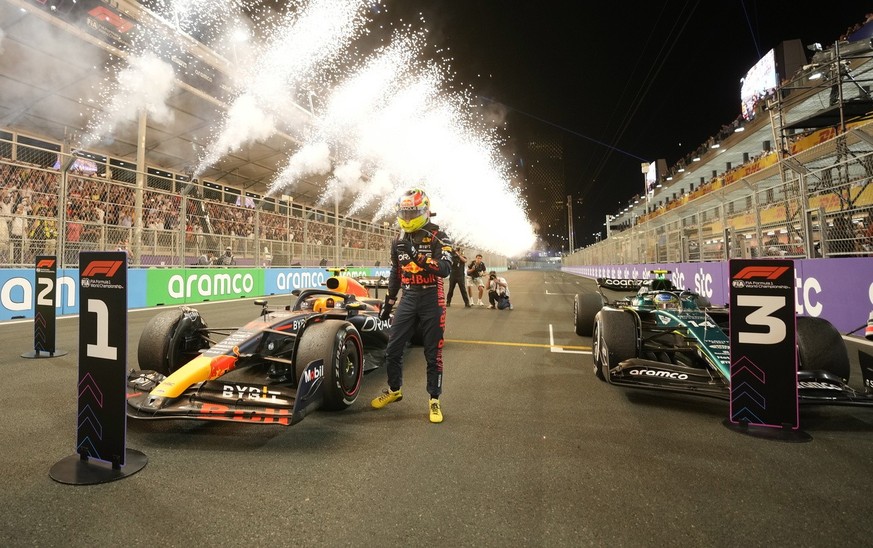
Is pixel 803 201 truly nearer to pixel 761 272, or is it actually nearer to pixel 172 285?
pixel 761 272

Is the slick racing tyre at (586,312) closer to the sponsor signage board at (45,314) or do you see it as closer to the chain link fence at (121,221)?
the sponsor signage board at (45,314)

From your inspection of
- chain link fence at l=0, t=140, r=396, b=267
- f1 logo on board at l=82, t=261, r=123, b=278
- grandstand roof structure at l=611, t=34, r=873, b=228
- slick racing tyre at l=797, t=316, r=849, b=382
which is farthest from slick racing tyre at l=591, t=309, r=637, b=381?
chain link fence at l=0, t=140, r=396, b=267

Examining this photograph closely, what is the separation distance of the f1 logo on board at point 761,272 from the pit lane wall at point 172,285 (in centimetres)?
425

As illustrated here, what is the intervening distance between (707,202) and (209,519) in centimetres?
1235

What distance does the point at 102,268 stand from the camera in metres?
2.23

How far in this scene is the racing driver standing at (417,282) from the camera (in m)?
3.37

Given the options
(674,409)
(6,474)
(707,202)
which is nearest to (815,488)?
(674,409)

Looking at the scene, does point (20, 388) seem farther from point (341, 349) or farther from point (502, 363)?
Answer: point (502, 363)

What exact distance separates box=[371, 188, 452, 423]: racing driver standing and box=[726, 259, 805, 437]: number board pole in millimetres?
2023

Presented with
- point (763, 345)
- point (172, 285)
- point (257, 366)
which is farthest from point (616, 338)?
point (172, 285)

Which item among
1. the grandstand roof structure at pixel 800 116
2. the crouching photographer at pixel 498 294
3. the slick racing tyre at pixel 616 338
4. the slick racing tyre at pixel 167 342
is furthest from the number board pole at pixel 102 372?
the crouching photographer at pixel 498 294

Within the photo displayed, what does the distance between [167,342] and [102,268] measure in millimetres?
1532

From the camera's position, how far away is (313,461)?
240 cm

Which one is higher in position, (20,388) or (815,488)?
(20,388)
